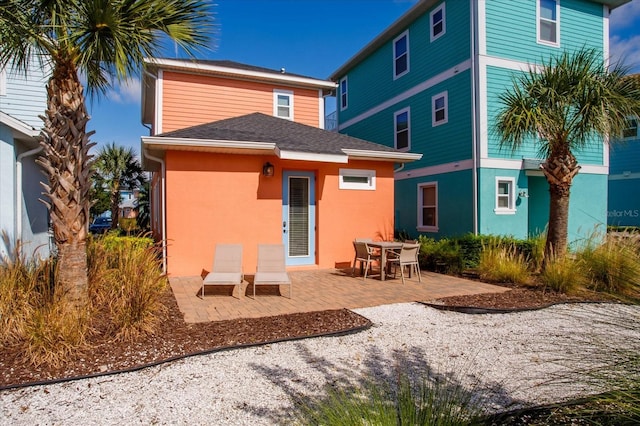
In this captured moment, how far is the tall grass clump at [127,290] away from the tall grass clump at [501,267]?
299 inches

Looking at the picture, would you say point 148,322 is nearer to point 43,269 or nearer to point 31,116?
point 43,269

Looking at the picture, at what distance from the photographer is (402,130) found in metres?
16.5

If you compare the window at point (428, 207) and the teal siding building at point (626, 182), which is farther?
the teal siding building at point (626, 182)

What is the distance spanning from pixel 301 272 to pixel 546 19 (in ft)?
43.0

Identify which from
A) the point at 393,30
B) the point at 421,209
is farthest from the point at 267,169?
the point at 393,30

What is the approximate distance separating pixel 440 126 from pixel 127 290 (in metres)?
12.3

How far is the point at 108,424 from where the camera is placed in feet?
10.4

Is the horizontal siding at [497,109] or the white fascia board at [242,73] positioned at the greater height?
the white fascia board at [242,73]

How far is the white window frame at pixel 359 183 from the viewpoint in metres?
10.8

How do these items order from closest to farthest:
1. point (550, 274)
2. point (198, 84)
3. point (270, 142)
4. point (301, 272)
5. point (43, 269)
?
point (43, 269), point (550, 274), point (270, 142), point (301, 272), point (198, 84)

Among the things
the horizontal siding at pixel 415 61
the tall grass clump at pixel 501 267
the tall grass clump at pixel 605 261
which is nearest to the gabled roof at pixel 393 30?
the horizontal siding at pixel 415 61

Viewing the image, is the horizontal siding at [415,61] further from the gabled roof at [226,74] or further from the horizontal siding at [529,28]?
the gabled roof at [226,74]

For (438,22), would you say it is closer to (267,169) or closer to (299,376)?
(267,169)

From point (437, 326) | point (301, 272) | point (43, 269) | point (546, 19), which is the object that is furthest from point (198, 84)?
point (546, 19)
